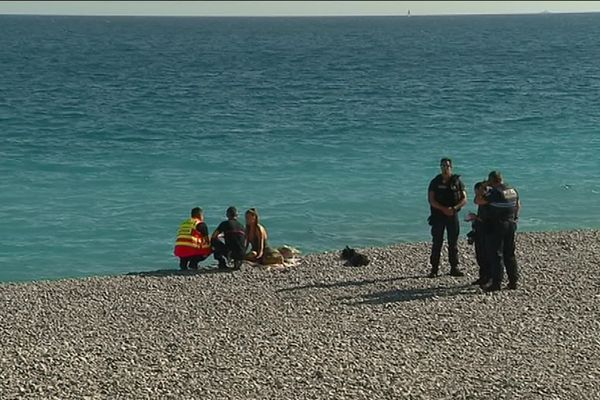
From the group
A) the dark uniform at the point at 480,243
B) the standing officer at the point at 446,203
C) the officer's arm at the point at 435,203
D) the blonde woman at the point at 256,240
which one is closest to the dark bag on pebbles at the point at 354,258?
the blonde woman at the point at 256,240

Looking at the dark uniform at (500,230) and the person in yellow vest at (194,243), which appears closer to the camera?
the dark uniform at (500,230)

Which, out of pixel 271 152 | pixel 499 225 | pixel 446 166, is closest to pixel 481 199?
pixel 499 225

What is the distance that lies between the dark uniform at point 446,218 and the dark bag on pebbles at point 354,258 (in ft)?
4.99

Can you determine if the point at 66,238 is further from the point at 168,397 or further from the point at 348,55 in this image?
the point at 348,55

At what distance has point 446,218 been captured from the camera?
14.8 m

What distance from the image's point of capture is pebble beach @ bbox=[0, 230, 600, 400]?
10320 mm

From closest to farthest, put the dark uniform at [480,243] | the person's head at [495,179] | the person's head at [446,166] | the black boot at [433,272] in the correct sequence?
1. the person's head at [495,179]
2. the dark uniform at [480,243]
3. the person's head at [446,166]
4. the black boot at [433,272]

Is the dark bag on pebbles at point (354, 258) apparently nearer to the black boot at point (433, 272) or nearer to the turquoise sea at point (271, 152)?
the black boot at point (433, 272)

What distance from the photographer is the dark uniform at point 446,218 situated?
47.7ft

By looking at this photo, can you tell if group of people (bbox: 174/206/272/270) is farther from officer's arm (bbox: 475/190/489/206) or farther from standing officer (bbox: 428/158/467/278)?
officer's arm (bbox: 475/190/489/206)

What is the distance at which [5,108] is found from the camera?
155 ft

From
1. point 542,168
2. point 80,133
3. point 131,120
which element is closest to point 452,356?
point 542,168

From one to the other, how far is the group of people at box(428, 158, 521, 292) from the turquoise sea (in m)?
6.34

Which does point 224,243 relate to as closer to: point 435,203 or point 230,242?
point 230,242
